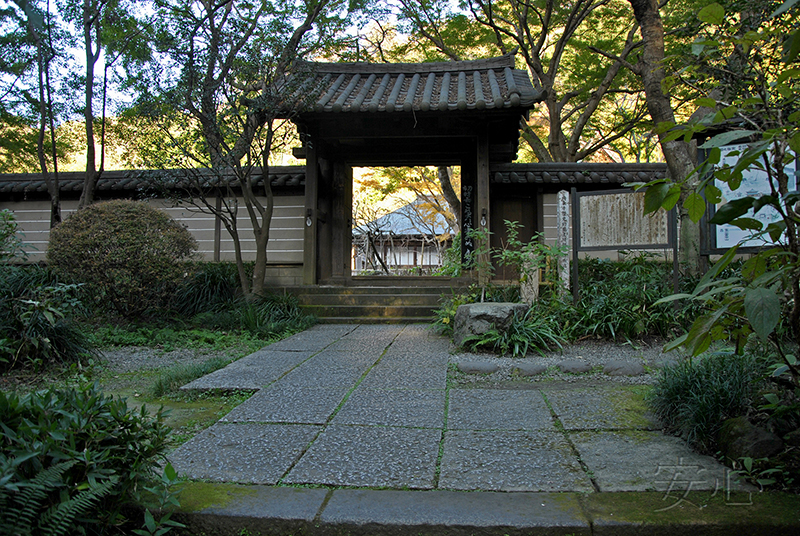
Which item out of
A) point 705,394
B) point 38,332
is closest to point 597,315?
point 705,394

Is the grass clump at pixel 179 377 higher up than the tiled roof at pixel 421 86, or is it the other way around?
the tiled roof at pixel 421 86

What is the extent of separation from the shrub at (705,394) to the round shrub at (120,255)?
19.0 feet

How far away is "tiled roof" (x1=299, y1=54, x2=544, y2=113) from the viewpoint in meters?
7.55

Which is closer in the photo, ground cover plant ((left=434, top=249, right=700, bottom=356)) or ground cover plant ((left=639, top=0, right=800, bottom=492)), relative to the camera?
ground cover plant ((left=639, top=0, right=800, bottom=492))

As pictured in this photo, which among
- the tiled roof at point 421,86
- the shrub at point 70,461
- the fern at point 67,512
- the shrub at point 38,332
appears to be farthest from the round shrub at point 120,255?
the fern at point 67,512

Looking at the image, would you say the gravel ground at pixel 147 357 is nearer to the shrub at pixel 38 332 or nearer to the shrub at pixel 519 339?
the shrub at pixel 38 332

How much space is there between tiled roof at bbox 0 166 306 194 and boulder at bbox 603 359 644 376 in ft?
24.0

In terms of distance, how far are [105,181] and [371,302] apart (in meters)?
6.85

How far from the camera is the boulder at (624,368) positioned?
12.6 feet

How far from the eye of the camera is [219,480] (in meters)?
1.96

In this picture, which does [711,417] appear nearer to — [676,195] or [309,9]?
[676,195]

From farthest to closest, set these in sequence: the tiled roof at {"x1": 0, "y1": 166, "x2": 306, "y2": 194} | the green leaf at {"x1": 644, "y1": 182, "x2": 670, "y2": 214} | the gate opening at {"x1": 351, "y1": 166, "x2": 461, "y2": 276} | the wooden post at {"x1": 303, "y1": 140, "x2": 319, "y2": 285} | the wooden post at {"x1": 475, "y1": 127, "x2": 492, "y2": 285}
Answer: the gate opening at {"x1": 351, "y1": 166, "x2": 461, "y2": 276} → the tiled roof at {"x1": 0, "y1": 166, "x2": 306, "y2": 194} → the wooden post at {"x1": 303, "y1": 140, "x2": 319, "y2": 285} → the wooden post at {"x1": 475, "y1": 127, "x2": 492, "y2": 285} → the green leaf at {"x1": 644, "y1": 182, "x2": 670, "y2": 214}

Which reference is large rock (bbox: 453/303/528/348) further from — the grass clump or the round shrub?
the round shrub

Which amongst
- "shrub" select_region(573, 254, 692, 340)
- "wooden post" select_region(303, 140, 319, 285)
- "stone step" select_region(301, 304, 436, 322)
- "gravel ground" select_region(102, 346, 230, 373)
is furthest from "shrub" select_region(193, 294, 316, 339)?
"shrub" select_region(573, 254, 692, 340)
